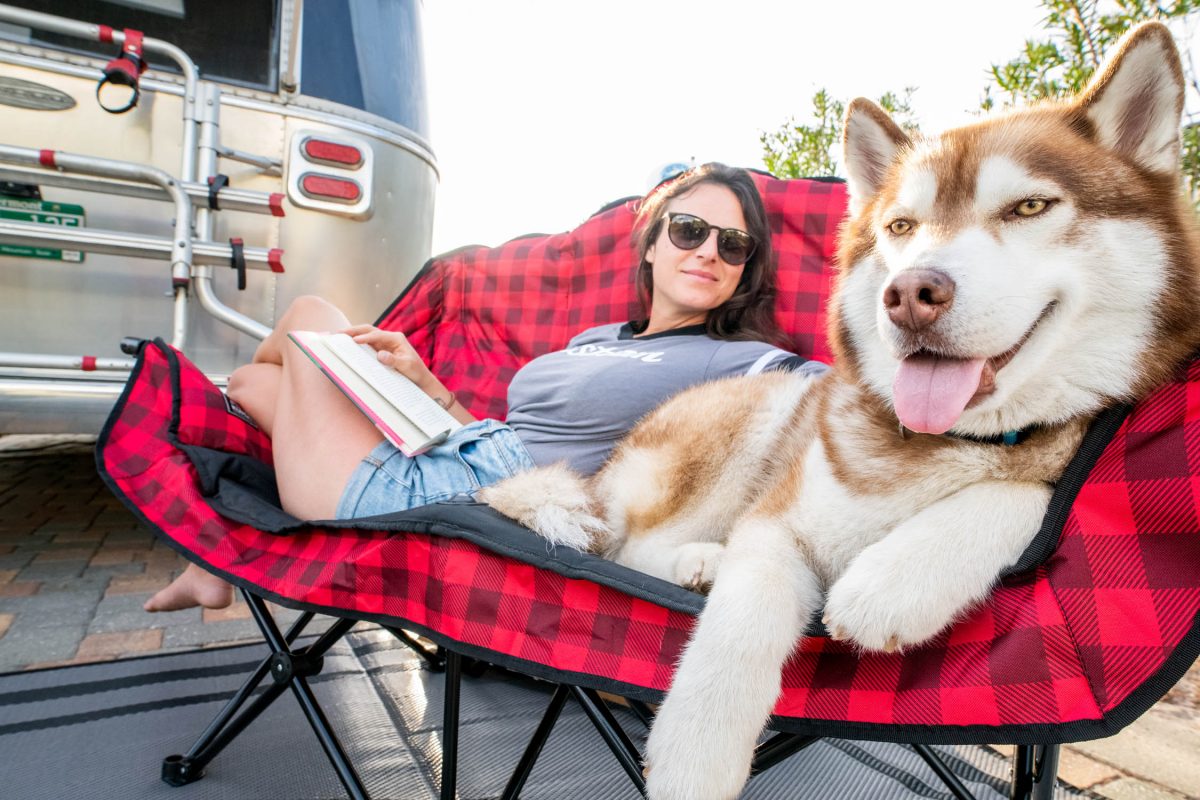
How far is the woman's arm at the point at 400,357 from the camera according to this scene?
2.12 m

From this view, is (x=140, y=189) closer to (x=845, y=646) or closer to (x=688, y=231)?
(x=688, y=231)

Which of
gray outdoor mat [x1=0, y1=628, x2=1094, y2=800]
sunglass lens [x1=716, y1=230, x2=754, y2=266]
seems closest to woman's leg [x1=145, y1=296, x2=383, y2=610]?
gray outdoor mat [x1=0, y1=628, x2=1094, y2=800]

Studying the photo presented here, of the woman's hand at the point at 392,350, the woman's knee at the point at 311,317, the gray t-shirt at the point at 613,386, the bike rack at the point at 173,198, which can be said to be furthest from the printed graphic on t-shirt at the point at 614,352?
the bike rack at the point at 173,198

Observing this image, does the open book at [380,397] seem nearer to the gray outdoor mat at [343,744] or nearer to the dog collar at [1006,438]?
the gray outdoor mat at [343,744]

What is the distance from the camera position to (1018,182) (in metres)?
1.01

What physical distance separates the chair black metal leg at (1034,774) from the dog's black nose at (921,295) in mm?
758

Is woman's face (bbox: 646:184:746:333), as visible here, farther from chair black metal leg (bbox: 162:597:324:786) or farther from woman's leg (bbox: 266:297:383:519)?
chair black metal leg (bbox: 162:597:324:786)

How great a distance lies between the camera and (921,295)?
0.93 metres

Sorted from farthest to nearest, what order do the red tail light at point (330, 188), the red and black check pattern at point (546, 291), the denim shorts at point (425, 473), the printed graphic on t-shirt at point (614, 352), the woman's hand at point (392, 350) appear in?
Answer: the red tail light at point (330, 188)
the red and black check pattern at point (546, 291)
the woman's hand at point (392, 350)
the printed graphic on t-shirt at point (614, 352)
the denim shorts at point (425, 473)

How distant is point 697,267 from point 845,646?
4.57ft

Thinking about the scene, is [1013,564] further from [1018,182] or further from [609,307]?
[609,307]

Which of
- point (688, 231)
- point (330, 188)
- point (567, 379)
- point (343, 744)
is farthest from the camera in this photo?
point (330, 188)

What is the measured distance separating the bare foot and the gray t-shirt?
0.90 m

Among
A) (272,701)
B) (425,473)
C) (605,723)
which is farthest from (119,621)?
(605,723)
